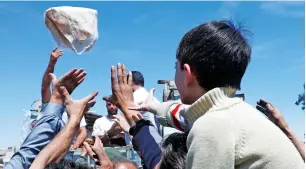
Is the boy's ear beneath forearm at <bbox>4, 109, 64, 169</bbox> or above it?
above

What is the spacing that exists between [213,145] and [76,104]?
1.42 meters

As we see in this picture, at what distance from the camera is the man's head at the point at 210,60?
1591mm

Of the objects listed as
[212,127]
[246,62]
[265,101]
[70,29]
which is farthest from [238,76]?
[70,29]

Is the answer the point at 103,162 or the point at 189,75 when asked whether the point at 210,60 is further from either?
the point at 103,162

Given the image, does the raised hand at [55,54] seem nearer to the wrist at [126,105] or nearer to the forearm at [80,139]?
the wrist at [126,105]

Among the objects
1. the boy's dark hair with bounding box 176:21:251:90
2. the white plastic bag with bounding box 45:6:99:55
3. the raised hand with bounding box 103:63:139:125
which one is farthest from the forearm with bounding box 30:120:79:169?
the boy's dark hair with bounding box 176:21:251:90

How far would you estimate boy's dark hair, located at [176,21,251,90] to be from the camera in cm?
159

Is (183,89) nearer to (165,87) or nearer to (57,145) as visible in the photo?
(57,145)

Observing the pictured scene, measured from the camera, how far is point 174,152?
1.84 m

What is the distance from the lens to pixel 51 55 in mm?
3598

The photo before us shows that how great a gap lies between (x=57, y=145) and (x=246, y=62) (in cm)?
124

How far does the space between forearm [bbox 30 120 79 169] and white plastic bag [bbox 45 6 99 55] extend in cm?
97

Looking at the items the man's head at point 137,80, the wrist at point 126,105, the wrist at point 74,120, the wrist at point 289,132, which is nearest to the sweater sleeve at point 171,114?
the wrist at point 126,105

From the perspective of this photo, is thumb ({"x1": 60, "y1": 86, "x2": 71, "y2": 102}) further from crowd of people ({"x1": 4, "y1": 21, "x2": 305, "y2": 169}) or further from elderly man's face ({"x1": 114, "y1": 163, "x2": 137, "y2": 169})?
elderly man's face ({"x1": 114, "y1": 163, "x2": 137, "y2": 169})
